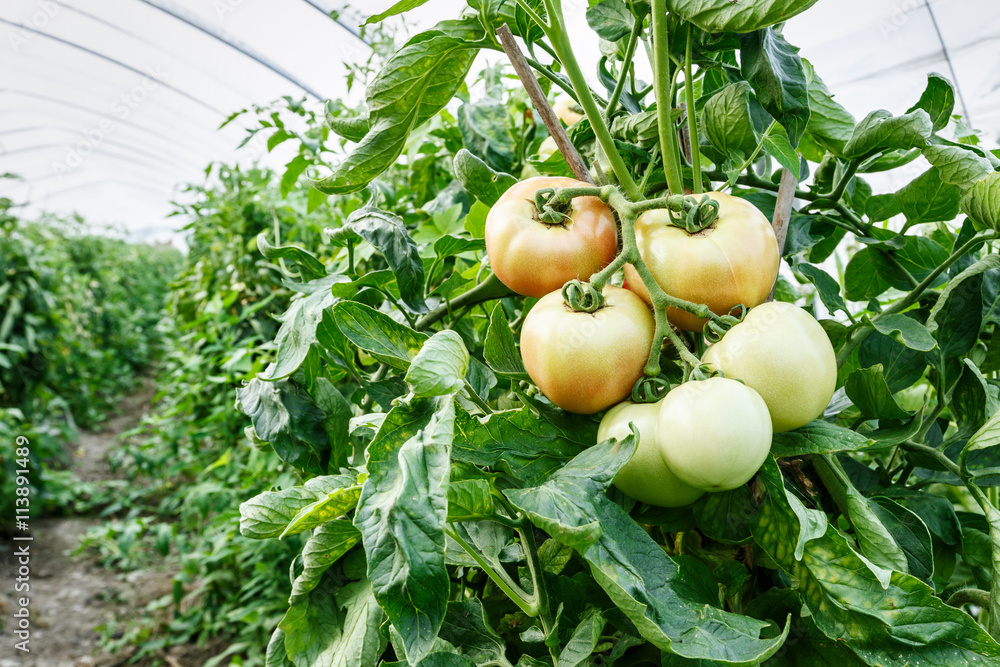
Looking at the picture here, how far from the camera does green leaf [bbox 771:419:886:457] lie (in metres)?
0.32

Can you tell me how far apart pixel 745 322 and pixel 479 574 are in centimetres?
29

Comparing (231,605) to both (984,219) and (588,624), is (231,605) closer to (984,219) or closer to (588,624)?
(588,624)

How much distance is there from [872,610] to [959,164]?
271mm

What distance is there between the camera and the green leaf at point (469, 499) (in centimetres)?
31

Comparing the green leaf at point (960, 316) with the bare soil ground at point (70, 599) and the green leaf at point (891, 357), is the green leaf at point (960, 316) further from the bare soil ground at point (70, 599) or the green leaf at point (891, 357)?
the bare soil ground at point (70, 599)

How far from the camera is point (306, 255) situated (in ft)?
1.72

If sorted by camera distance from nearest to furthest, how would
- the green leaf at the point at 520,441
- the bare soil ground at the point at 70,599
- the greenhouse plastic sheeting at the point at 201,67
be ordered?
the green leaf at the point at 520,441 < the bare soil ground at the point at 70,599 < the greenhouse plastic sheeting at the point at 201,67

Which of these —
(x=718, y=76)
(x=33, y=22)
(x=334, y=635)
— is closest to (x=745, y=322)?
(x=718, y=76)

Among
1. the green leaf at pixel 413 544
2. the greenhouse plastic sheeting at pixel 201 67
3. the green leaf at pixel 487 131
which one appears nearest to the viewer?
the green leaf at pixel 413 544

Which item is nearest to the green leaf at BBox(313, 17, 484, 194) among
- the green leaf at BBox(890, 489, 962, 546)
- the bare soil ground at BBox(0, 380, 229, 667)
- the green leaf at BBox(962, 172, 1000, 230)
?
the green leaf at BBox(962, 172, 1000, 230)

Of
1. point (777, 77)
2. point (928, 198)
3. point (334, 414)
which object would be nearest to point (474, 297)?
point (334, 414)

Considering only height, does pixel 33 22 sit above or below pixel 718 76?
above
